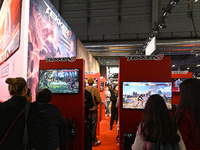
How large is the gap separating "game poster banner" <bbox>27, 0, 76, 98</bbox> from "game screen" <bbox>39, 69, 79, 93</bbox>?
1.67ft

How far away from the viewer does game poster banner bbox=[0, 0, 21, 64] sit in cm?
383

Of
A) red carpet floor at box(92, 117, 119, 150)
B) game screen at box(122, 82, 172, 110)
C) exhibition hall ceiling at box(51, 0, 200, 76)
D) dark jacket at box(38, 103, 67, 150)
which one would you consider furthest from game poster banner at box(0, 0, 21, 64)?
exhibition hall ceiling at box(51, 0, 200, 76)

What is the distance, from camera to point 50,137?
2.04 meters

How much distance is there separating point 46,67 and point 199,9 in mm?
11883

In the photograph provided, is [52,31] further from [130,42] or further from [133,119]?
[130,42]

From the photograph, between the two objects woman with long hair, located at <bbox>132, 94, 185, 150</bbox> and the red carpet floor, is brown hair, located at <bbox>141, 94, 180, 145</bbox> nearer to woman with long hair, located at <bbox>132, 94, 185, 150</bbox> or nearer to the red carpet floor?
woman with long hair, located at <bbox>132, 94, 185, 150</bbox>

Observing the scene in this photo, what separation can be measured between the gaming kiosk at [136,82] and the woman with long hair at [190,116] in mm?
1616

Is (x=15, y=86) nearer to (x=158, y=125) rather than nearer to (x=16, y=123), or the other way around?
(x=16, y=123)

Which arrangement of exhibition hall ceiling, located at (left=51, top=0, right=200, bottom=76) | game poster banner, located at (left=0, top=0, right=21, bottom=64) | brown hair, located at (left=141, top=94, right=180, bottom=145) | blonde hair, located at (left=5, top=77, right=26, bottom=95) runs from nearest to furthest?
brown hair, located at (left=141, top=94, right=180, bottom=145) < blonde hair, located at (left=5, top=77, right=26, bottom=95) < game poster banner, located at (left=0, top=0, right=21, bottom=64) < exhibition hall ceiling, located at (left=51, top=0, right=200, bottom=76)

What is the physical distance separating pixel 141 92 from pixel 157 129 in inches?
69.1

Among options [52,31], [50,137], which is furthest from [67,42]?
[50,137]

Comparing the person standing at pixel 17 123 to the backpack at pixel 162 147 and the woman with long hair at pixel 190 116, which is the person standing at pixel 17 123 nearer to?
the backpack at pixel 162 147

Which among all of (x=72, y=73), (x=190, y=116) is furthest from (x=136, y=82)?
(x=190, y=116)

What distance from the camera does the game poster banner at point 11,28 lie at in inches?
151
